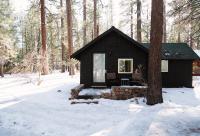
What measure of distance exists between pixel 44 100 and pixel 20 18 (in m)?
55.9

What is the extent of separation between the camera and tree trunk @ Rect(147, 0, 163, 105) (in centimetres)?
1523

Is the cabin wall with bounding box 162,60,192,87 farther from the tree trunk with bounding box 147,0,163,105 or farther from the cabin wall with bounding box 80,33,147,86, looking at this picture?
the tree trunk with bounding box 147,0,163,105

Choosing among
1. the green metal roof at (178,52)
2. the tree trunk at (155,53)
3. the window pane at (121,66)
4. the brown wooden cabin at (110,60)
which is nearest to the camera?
the tree trunk at (155,53)

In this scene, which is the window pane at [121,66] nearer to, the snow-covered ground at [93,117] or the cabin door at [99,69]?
the cabin door at [99,69]

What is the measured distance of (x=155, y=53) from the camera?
50.8 ft

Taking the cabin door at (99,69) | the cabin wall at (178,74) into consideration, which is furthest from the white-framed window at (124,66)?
the cabin wall at (178,74)

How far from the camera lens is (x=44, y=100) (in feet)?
56.5

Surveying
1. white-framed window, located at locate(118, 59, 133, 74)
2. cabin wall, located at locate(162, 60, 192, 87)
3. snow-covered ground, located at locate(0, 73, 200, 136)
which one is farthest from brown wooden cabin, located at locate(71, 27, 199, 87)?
snow-covered ground, located at locate(0, 73, 200, 136)

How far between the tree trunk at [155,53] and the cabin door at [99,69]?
6769 millimetres

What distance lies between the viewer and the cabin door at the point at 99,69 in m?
22.0

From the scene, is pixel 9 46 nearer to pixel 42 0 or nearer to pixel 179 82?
pixel 42 0

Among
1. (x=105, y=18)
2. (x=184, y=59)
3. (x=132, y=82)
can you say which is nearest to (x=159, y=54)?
(x=132, y=82)

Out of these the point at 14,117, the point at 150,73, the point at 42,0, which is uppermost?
the point at 42,0

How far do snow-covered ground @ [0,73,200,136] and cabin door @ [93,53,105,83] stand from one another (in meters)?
3.80
